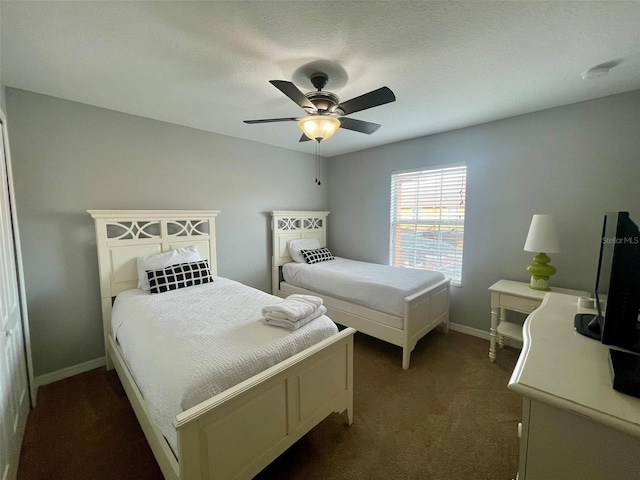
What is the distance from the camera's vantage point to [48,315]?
Result: 2219 millimetres

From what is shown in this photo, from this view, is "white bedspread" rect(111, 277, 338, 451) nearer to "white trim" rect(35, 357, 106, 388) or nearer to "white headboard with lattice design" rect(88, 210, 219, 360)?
"white headboard with lattice design" rect(88, 210, 219, 360)

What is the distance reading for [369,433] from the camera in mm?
1715

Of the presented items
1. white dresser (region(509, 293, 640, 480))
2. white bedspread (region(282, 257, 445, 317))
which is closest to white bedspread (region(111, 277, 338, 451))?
white bedspread (region(282, 257, 445, 317))

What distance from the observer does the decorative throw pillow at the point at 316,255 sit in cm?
368

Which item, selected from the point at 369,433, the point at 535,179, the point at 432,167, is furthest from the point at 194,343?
the point at 535,179

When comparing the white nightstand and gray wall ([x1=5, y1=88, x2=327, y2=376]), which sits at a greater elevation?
gray wall ([x1=5, y1=88, x2=327, y2=376])

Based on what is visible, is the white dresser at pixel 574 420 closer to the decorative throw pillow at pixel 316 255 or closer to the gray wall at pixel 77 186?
the decorative throw pillow at pixel 316 255

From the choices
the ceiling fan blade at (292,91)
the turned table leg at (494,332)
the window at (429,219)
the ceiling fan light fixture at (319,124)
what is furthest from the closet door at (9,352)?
the window at (429,219)

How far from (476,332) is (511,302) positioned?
815 millimetres

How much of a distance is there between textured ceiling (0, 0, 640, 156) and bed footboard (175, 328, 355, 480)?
1.81 m

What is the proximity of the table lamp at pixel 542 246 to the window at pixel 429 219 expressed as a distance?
2.57ft

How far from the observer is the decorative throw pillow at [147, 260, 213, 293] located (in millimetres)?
2311

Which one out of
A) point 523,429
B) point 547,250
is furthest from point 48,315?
point 547,250

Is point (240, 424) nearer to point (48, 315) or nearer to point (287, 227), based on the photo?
point (48, 315)
